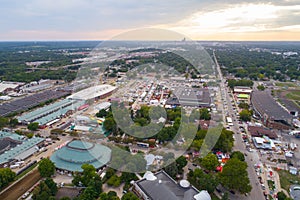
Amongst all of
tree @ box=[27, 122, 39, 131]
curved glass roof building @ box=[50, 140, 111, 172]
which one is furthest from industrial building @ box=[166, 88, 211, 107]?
tree @ box=[27, 122, 39, 131]

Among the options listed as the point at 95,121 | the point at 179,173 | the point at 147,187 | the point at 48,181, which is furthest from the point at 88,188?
the point at 95,121

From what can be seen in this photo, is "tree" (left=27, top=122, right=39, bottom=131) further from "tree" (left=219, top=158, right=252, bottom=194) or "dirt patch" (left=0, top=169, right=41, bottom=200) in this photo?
"tree" (left=219, top=158, right=252, bottom=194)

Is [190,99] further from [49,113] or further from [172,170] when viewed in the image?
[49,113]

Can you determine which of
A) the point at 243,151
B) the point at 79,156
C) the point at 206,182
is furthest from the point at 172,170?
the point at 243,151

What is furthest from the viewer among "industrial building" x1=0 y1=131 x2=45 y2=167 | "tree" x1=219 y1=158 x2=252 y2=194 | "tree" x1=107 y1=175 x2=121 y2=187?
"industrial building" x1=0 y1=131 x2=45 y2=167

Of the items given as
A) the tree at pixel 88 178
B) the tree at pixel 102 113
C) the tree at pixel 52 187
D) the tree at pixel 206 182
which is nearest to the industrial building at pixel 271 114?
the tree at pixel 206 182

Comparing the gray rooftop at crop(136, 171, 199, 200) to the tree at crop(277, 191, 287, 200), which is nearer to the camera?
the gray rooftop at crop(136, 171, 199, 200)
